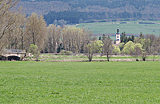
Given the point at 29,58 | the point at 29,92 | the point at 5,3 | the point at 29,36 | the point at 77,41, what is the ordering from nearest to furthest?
the point at 29,92
the point at 5,3
the point at 29,58
the point at 29,36
the point at 77,41

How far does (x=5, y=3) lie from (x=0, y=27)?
5.68 m

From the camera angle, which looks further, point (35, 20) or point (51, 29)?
point (51, 29)

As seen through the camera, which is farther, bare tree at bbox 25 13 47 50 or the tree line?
bare tree at bbox 25 13 47 50

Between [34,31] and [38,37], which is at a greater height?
[34,31]

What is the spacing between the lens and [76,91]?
19016mm

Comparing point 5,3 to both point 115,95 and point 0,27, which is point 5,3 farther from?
point 115,95

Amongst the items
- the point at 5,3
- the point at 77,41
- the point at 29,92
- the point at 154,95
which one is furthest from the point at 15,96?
the point at 77,41

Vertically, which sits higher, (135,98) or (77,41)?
(77,41)

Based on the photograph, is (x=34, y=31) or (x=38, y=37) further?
(x=38, y=37)

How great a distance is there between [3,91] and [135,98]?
35.0 ft

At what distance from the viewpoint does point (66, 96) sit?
56.3ft

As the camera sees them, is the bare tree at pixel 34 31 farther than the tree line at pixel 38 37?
Yes

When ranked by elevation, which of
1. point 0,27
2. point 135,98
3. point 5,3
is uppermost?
point 5,3

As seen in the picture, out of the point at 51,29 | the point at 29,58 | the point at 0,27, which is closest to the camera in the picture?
the point at 0,27
